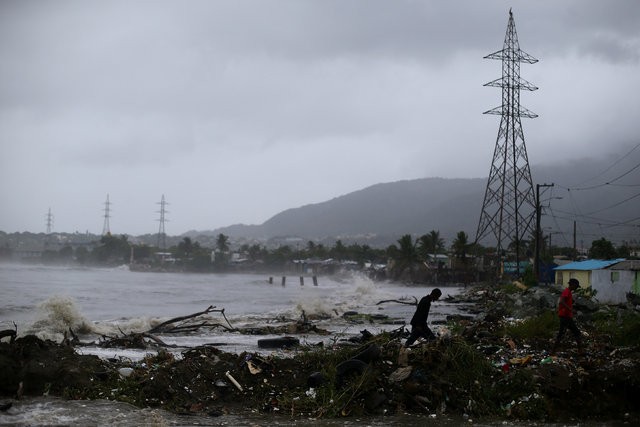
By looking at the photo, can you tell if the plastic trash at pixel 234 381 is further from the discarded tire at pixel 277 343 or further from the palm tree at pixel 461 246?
the palm tree at pixel 461 246

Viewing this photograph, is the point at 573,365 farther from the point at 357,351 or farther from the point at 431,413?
the point at 357,351

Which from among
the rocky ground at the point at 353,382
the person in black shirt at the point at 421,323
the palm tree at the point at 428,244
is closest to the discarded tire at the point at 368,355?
the rocky ground at the point at 353,382

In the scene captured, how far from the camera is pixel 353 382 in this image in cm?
992

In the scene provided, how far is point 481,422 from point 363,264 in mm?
137929

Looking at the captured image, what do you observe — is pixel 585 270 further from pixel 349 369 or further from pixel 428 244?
pixel 428 244

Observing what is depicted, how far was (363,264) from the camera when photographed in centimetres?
14675

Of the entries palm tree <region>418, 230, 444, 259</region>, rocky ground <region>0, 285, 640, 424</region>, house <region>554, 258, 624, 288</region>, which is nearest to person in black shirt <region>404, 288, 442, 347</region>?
rocky ground <region>0, 285, 640, 424</region>

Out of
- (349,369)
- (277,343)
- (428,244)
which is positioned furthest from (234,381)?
(428,244)

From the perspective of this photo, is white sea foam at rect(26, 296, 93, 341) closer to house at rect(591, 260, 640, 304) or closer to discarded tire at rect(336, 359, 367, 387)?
discarded tire at rect(336, 359, 367, 387)

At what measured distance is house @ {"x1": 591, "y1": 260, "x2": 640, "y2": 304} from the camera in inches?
1281

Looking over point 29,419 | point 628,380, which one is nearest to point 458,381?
point 628,380

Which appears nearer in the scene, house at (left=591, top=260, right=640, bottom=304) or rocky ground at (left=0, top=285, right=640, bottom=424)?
rocky ground at (left=0, top=285, right=640, bottom=424)

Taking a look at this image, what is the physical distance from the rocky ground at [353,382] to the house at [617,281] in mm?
23892

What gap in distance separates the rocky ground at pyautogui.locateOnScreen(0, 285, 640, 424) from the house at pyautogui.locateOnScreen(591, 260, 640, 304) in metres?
23.9
